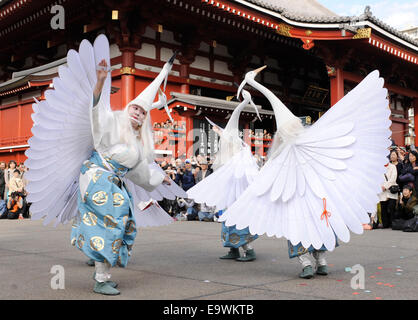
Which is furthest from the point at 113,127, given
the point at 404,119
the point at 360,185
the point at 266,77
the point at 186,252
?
the point at 404,119

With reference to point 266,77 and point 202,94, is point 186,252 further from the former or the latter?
point 266,77

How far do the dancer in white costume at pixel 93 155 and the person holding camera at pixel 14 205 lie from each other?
29.5 ft

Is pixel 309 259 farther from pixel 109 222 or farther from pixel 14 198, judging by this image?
pixel 14 198

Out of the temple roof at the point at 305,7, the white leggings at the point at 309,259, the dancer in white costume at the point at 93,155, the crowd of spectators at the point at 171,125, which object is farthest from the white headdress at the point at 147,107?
the temple roof at the point at 305,7

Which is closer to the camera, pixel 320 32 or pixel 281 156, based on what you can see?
A: pixel 281 156

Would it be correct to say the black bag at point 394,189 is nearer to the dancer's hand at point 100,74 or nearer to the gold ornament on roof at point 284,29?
the gold ornament on roof at point 284,29

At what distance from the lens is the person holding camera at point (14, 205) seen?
1246 cm

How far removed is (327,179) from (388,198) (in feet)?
18.7

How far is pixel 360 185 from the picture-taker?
408 cm

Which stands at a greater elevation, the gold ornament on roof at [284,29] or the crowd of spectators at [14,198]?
the gold ornament on roof at [284,29]

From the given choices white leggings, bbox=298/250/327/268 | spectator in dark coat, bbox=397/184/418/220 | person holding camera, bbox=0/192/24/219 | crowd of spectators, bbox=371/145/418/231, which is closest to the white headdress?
white leggings, bbox=298/250/327/268

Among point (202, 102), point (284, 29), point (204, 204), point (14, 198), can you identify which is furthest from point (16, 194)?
point (284, 29)

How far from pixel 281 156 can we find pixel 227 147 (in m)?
1.40

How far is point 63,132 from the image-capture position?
395cm
